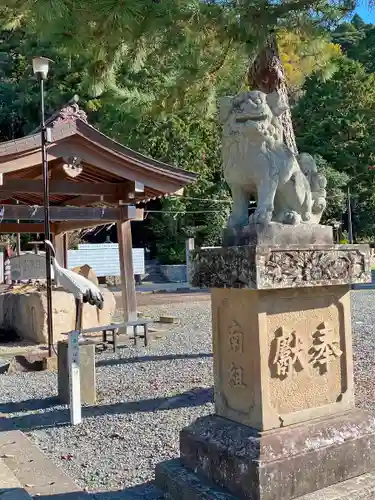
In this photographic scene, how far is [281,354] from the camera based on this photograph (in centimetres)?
284

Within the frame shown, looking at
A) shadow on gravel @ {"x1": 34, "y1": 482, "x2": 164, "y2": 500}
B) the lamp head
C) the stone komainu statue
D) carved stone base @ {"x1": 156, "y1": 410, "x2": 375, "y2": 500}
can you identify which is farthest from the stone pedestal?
the lamp head

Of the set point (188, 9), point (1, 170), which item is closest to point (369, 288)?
point (1, 170)

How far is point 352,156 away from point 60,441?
1011 inches

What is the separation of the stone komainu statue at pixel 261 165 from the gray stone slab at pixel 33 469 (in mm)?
2003

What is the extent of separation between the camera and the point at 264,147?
2.98 metres

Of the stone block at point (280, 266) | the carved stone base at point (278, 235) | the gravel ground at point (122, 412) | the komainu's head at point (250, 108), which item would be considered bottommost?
the gravel ground at point (122, 412)

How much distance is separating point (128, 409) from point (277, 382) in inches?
111

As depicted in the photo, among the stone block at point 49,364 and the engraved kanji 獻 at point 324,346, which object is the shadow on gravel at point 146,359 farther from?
the engraved kanji 獻 at point 324,346

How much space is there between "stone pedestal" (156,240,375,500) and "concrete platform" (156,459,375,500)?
10 millimetres

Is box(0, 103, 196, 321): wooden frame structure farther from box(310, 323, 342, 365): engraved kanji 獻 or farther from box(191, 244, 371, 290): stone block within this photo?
box(310, 323, 342, 365): engraved kanji 獻

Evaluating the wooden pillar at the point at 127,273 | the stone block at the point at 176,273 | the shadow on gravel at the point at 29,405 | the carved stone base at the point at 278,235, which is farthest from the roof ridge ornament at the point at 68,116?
the stone block at the point at 176,273

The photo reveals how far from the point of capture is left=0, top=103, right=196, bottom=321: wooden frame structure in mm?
8398

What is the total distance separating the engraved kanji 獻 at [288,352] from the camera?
2836 mm

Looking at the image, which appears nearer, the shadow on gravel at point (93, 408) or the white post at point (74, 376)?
the white post at point (74, 376)
